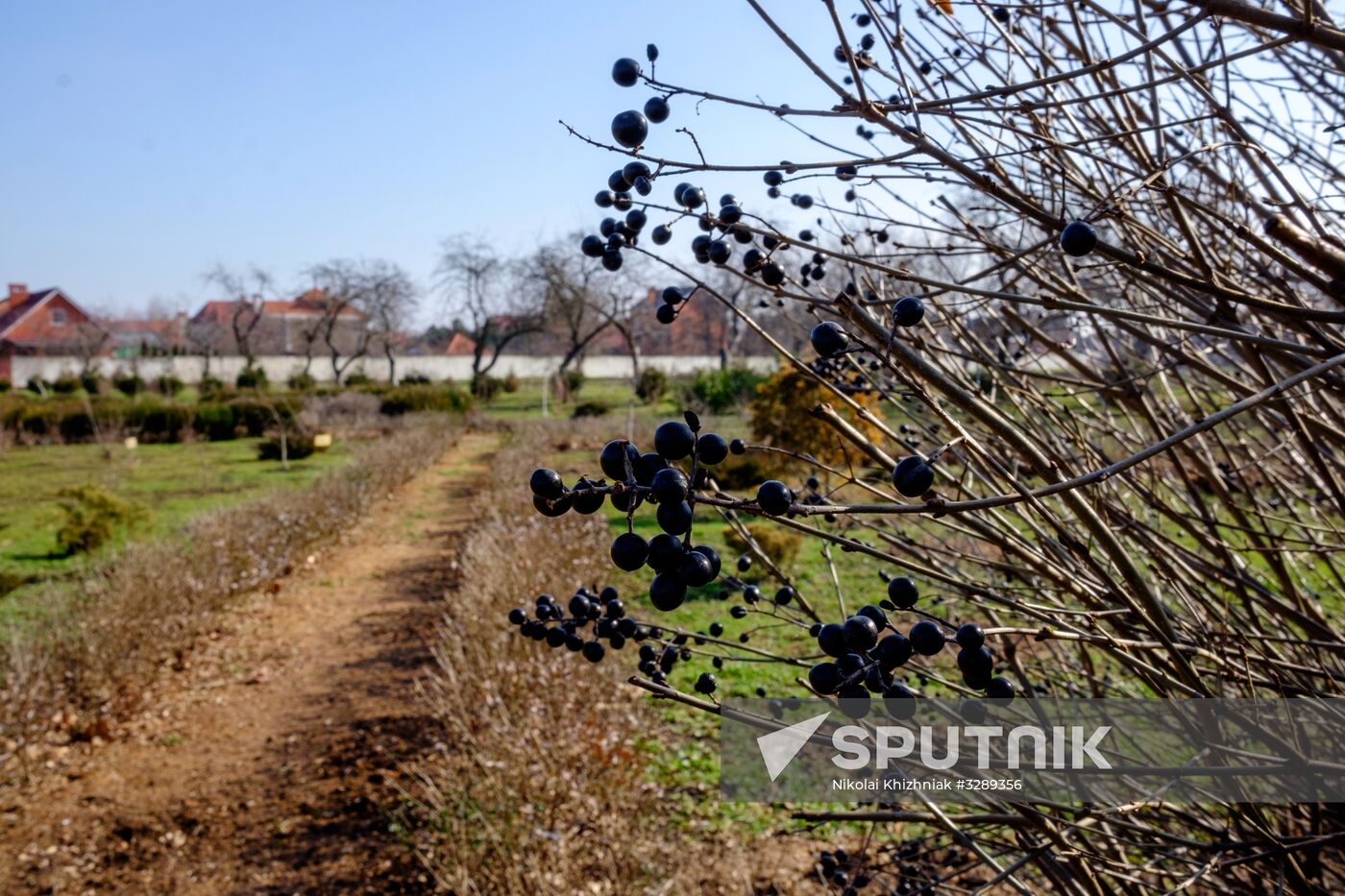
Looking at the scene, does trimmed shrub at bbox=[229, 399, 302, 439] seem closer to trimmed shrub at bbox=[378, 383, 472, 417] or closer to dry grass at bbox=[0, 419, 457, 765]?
trimmed shrub at bbox=[378, 383, 472, 417]

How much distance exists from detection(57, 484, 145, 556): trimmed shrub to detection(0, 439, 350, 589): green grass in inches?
6.7

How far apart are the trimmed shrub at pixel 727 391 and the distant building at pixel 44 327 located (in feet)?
Result: 104

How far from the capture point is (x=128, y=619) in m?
5.79

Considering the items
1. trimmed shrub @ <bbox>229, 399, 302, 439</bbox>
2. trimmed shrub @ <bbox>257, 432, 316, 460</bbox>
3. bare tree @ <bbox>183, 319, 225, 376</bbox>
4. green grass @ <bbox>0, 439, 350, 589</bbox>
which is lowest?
green grass @ <bbox>0, 439, 350, 589</bbox>

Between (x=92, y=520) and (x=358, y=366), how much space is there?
106 feet

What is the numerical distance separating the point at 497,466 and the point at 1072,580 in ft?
42.6

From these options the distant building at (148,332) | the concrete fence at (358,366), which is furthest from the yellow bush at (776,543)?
the distant building at (148,332)

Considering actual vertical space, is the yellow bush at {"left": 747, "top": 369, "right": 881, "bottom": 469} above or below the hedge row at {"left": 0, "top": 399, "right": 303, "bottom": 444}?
above

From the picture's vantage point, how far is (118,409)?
2084cm

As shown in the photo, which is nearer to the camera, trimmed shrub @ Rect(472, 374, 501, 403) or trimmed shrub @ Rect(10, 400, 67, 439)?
trimmed shrub @ Rect(10, 400, 67, 439)

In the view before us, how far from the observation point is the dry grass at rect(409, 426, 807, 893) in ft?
10.6

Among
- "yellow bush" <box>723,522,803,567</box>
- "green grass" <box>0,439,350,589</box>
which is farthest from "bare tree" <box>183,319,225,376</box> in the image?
"yellow bush" <box>723,522,803,567</box>

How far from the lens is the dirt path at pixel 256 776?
396 cm

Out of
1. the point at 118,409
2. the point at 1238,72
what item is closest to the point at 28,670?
the point at 1238,72
